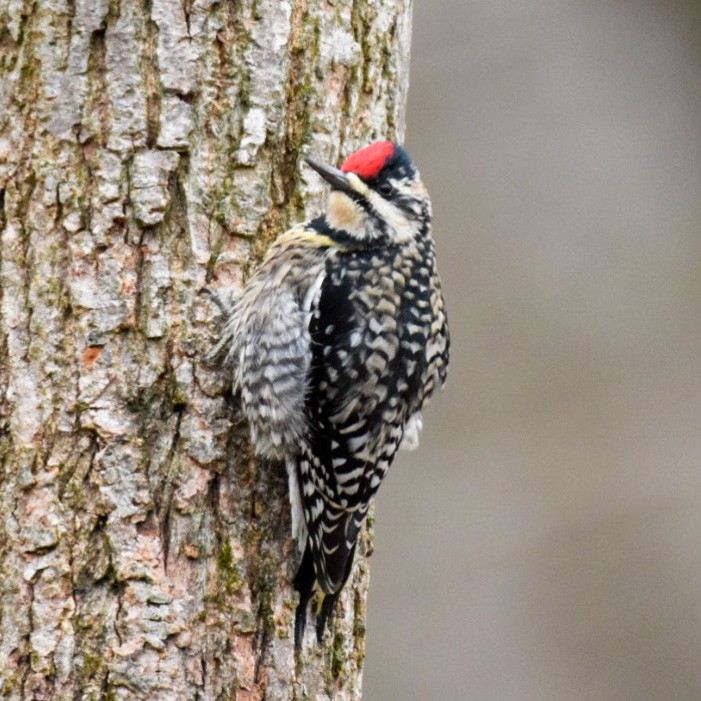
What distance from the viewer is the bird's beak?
10.8 ft

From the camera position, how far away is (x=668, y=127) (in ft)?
23.9

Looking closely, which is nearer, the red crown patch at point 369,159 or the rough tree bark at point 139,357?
the rough tree bark at point 139,357

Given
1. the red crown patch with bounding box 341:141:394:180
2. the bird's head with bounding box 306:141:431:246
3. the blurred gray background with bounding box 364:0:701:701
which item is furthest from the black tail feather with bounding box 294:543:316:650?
the blurred gray background with bounding box 364:0:701:701

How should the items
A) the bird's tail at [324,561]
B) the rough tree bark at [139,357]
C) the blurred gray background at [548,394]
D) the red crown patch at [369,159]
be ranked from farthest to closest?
the blurred gray background at [548,394] → the red crown patch at [369,159] → the bird's tail at [324,561] → the rough tree bark at [139,357]

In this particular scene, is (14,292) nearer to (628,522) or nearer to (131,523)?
(131,523)

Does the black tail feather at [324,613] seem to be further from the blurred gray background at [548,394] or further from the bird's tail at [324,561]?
the blurred gray background at [548,394]

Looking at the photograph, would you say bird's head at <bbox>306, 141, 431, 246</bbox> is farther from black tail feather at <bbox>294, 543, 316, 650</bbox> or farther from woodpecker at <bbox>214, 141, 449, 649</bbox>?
black tail feather at <bbox>294, 543, 316, 650</bbox>

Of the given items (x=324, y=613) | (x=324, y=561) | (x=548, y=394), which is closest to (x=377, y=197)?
(x=324, y=561)

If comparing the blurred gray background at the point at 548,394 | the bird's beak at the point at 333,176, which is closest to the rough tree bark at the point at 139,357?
the bird's beak at the point at 333,176

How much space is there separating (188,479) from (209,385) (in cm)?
28

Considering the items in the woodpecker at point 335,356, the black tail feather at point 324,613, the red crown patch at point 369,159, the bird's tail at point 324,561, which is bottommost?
the black tail feather at point 324,613

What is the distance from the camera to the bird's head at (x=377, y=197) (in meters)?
3.36

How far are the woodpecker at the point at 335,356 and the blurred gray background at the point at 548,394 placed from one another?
3380 mm

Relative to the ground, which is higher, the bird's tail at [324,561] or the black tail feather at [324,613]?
the bird's tail at [324,561]
